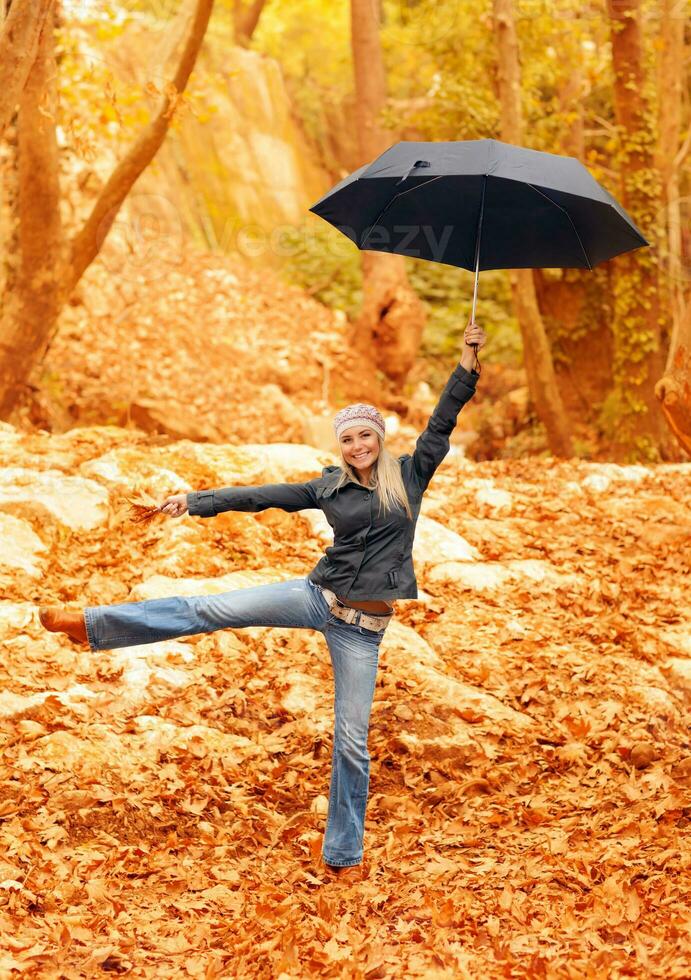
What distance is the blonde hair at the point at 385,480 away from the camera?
452 centimetres

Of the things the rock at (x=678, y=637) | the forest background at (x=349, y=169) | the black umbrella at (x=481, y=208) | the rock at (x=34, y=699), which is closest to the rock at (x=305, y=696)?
the rock at (x=34, y=699)

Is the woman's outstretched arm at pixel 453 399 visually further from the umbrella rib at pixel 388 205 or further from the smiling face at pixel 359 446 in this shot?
the umbrella rib at pixel 388 205

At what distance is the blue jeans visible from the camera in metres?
4.48

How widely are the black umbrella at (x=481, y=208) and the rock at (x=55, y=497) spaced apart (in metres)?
3.75

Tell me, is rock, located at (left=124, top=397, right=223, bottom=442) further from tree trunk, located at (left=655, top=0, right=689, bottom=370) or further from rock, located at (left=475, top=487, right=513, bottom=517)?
tree trunk, located at (left=655, top=0, right=689, bottom=370)

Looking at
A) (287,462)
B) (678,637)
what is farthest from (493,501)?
(678,637)

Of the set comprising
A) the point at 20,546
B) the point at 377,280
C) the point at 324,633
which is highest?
the point at 377,280

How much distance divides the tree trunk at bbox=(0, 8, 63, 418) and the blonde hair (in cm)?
637

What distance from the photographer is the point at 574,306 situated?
1585 centimetres

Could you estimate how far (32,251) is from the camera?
390 inches

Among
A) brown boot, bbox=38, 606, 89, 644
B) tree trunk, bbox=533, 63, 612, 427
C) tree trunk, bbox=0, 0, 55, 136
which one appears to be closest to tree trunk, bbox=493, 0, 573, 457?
tree trunk, bbox=533, 63, 612, 427

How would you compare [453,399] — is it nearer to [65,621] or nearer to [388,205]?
[388,205]

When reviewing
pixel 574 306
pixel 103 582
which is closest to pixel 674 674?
pixel 103 582

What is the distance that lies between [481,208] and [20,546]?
14.6 feet
